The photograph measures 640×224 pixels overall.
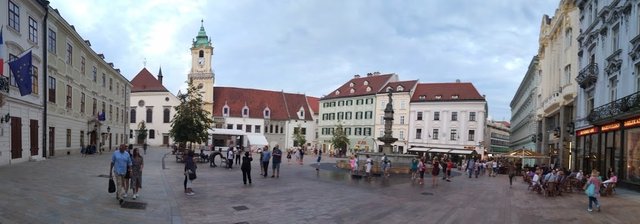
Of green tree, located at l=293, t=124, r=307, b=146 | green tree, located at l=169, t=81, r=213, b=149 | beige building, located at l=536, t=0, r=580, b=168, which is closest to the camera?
beige building, located at l=536, t=0, r=580, b=168

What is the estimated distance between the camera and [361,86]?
83500 millimetres

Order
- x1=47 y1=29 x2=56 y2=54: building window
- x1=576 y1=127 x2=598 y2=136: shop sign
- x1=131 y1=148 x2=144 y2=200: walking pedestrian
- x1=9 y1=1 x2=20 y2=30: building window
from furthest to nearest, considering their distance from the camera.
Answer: x1=47 y1=29 x2=56 y2=54: building window < x1=576 y1=127 x2=598 y2=136: shop sign < x1=9 y1=1 x2=20 y2=30: building window < x1=131 y1=148 x2=144 y2=200: walking pedestrian

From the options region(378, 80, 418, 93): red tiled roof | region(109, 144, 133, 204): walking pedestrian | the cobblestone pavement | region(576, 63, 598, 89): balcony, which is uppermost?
region(378, 80, 418, 93): red tiled roof

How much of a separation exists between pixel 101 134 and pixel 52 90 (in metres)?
15.7

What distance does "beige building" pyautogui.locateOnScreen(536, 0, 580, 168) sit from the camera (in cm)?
3353

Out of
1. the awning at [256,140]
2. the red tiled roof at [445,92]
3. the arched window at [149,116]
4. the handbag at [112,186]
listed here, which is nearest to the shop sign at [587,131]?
the handbag at [112,186]

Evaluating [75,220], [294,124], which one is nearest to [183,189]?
[75,220]

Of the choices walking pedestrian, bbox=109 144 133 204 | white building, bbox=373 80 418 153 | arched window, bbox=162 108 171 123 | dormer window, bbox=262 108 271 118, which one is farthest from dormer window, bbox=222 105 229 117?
walking pedestrian, bbox=109 144 133 204

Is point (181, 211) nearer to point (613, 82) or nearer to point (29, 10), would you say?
point (29, 10)

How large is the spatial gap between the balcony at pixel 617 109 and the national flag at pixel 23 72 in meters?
25.9

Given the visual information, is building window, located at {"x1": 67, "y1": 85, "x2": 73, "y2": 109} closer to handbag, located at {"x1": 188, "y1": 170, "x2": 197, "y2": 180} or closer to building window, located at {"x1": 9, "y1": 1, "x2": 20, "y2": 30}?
building window, located at {"x1": 9, "y1": 1, "x2": 20, "y2": 30}

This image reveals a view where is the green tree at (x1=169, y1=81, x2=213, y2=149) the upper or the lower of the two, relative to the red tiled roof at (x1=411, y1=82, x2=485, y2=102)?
lower

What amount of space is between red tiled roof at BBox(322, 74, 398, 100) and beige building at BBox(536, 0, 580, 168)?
35738 millimetres

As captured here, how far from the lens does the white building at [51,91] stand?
72.4 feet
